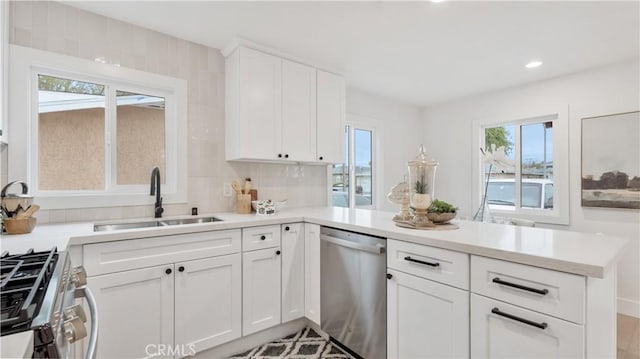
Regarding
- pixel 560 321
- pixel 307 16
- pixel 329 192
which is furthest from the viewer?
pixel 329 192

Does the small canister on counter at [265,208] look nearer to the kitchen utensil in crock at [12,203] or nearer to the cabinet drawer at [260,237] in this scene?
the cabinet drawer at [260,237]

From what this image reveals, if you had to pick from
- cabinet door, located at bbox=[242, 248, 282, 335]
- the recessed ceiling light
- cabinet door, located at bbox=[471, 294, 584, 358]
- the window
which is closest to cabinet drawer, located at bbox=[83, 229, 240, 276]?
cabinet door, located at bbox=[242, 248, 282, 335]

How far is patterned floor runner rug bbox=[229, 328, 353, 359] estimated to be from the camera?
6.68 ft

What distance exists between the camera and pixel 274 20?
2.14 metres

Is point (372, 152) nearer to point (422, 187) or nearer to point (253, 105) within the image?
point (253, 105)

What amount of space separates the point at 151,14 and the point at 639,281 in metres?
4.62

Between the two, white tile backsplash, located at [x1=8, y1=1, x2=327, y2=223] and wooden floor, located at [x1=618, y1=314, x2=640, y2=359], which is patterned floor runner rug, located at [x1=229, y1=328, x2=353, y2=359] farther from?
wooden floor, located at [x1=618, y1=314, x2=640, y2=359]

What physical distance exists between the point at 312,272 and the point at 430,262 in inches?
39.9

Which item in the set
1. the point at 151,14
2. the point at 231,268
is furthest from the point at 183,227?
the point at 151,14

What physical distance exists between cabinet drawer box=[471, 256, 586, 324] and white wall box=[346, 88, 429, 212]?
2.81 metres

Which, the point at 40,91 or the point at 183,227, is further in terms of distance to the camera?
the point at 40,91

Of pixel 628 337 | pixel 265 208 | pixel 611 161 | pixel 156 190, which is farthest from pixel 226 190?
pixel 611 161

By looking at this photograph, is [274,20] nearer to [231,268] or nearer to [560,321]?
[231,268]

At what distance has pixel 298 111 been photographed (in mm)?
2760
